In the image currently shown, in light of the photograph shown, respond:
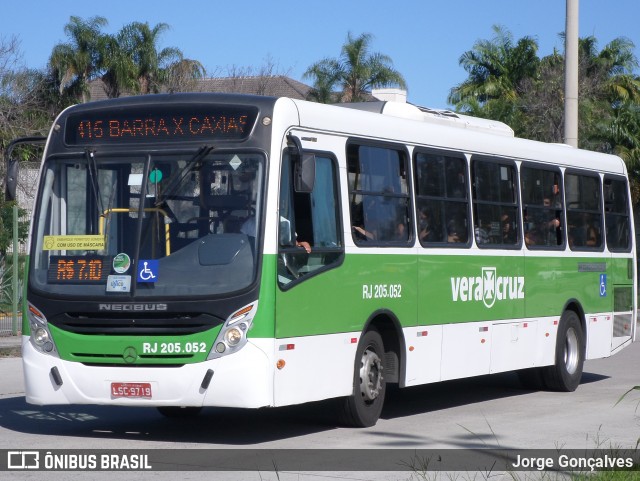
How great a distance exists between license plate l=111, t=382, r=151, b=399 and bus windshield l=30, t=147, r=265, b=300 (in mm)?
765

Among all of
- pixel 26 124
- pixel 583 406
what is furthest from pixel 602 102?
pixel 583 406

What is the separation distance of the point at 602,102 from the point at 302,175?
38.3m

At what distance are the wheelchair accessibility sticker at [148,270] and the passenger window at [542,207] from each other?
20.4 ft

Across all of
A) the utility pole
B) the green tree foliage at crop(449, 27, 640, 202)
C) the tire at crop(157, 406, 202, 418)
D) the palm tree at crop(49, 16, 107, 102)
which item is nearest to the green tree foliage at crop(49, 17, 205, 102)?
the palm tree at crop(49, 16, 107, 102)

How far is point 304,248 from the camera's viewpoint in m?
11.0

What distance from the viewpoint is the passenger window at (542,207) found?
15508mm

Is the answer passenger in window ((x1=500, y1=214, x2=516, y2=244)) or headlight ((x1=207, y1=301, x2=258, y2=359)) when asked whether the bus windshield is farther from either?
passenger in window ((x1=500, y1=214, x2=516, y2=244))

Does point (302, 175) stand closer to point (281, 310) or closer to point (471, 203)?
point (281, 310)

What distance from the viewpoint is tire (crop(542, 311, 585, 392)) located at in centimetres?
1612

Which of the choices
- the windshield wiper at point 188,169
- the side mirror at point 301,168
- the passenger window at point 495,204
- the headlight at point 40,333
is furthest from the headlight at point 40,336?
the passenger window at point 495,204

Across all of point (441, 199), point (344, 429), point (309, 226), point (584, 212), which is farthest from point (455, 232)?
point (584, 212)

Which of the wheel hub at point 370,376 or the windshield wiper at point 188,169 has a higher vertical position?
the windshield wiper at point 188,169

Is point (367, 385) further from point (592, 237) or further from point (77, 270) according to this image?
point (592, 237)

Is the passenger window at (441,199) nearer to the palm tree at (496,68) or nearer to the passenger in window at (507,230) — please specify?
the passenger in window at (507,230)
